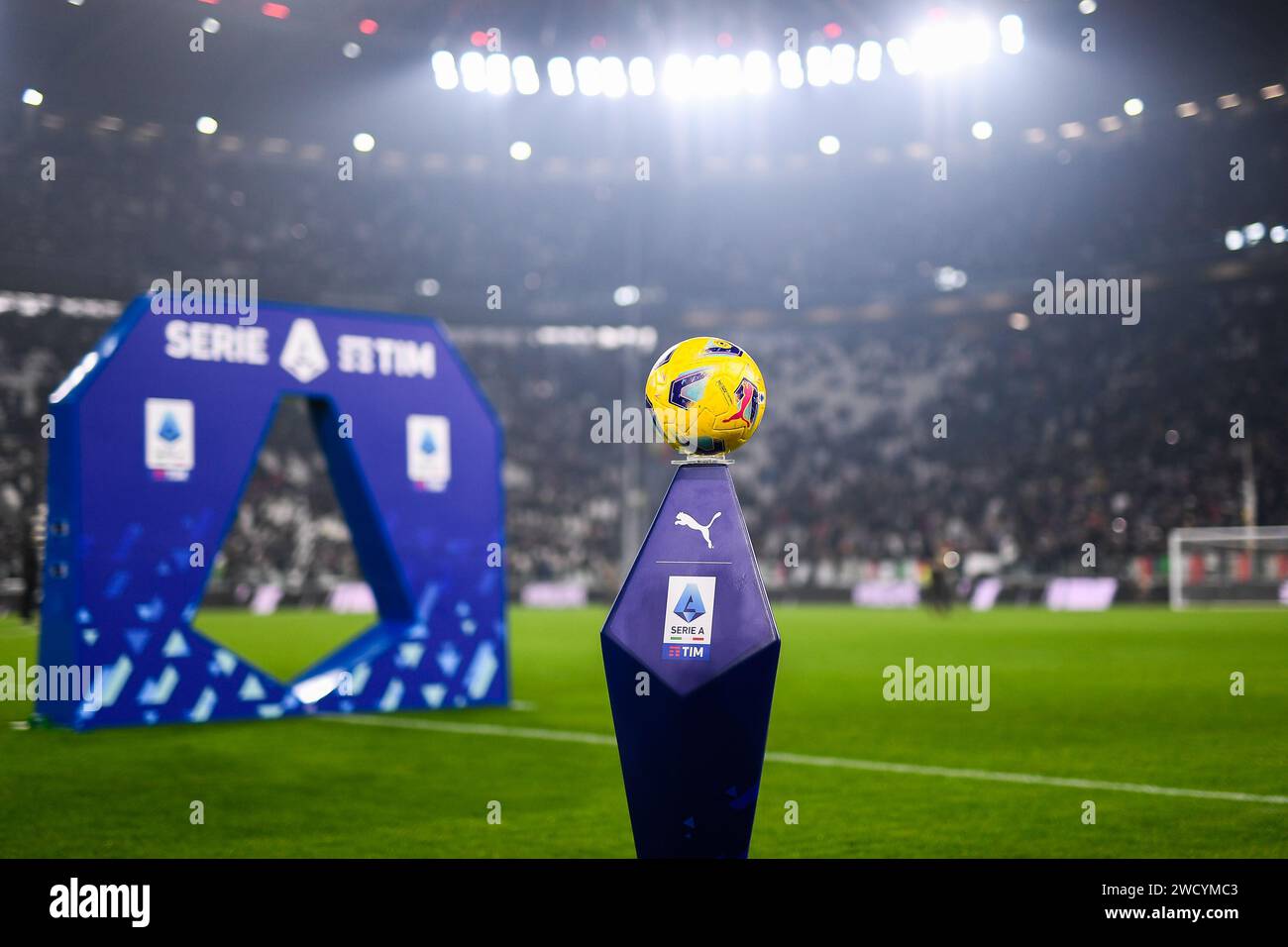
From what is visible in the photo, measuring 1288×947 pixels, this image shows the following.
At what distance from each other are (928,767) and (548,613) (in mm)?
24779

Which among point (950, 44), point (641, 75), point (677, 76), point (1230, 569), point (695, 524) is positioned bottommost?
point (1230, 569)

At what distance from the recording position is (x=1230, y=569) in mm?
30688

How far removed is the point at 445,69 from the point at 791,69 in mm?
9212

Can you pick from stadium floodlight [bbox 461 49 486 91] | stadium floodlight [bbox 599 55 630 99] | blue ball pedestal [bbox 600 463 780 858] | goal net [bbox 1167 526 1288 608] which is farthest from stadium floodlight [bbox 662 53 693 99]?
blue ball pedestal [bbox 600 463 780 858]

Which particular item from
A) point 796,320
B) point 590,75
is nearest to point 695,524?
point 590,75

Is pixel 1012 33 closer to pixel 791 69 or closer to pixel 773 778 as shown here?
pixel 791 69

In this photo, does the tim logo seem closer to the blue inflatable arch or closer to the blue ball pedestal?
the blue inflatable arch

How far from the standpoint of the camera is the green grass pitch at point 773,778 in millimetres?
6598

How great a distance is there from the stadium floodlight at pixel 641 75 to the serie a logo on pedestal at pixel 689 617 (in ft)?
111

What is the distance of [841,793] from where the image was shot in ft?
26.1

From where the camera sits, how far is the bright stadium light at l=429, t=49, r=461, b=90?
3659 centimetres

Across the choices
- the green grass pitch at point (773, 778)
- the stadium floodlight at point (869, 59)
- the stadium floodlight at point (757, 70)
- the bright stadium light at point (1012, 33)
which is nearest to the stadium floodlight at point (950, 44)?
the bright stadium light at point (1012, 33)

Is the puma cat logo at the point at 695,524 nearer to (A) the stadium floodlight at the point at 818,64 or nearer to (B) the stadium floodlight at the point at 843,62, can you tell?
(B) the stadium floodlight at the point at 843,62
